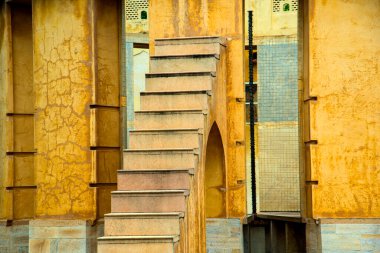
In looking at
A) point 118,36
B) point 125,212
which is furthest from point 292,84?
point 125,212

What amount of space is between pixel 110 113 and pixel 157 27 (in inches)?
74.8

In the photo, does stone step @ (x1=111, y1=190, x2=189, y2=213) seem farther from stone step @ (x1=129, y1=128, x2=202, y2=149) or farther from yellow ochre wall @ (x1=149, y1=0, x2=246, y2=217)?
yellow ochre wall @ (x1=149, y1=0, x2=246, y2=217)

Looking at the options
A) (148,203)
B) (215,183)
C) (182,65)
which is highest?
(182,65)

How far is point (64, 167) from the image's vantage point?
17.8 m

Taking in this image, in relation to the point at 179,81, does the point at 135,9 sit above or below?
above

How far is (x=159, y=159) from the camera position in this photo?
45.8 ft

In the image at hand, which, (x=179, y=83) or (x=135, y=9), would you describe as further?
(x=135, y=9)

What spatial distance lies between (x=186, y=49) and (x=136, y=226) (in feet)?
14.1

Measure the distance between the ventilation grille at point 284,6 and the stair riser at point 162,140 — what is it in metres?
12.2

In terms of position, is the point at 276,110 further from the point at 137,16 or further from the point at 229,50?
the point at 229,50

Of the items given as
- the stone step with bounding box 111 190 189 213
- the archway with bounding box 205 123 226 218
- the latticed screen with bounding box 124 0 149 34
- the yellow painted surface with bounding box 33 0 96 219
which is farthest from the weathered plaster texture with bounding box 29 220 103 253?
the latticed screen with bounding box 124 0 149 34

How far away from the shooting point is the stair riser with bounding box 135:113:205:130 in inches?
575

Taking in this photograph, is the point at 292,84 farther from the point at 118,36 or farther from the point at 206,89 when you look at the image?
the point at 206,89

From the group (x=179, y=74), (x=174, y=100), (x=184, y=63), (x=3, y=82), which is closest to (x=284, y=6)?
(x=3, y=82)
